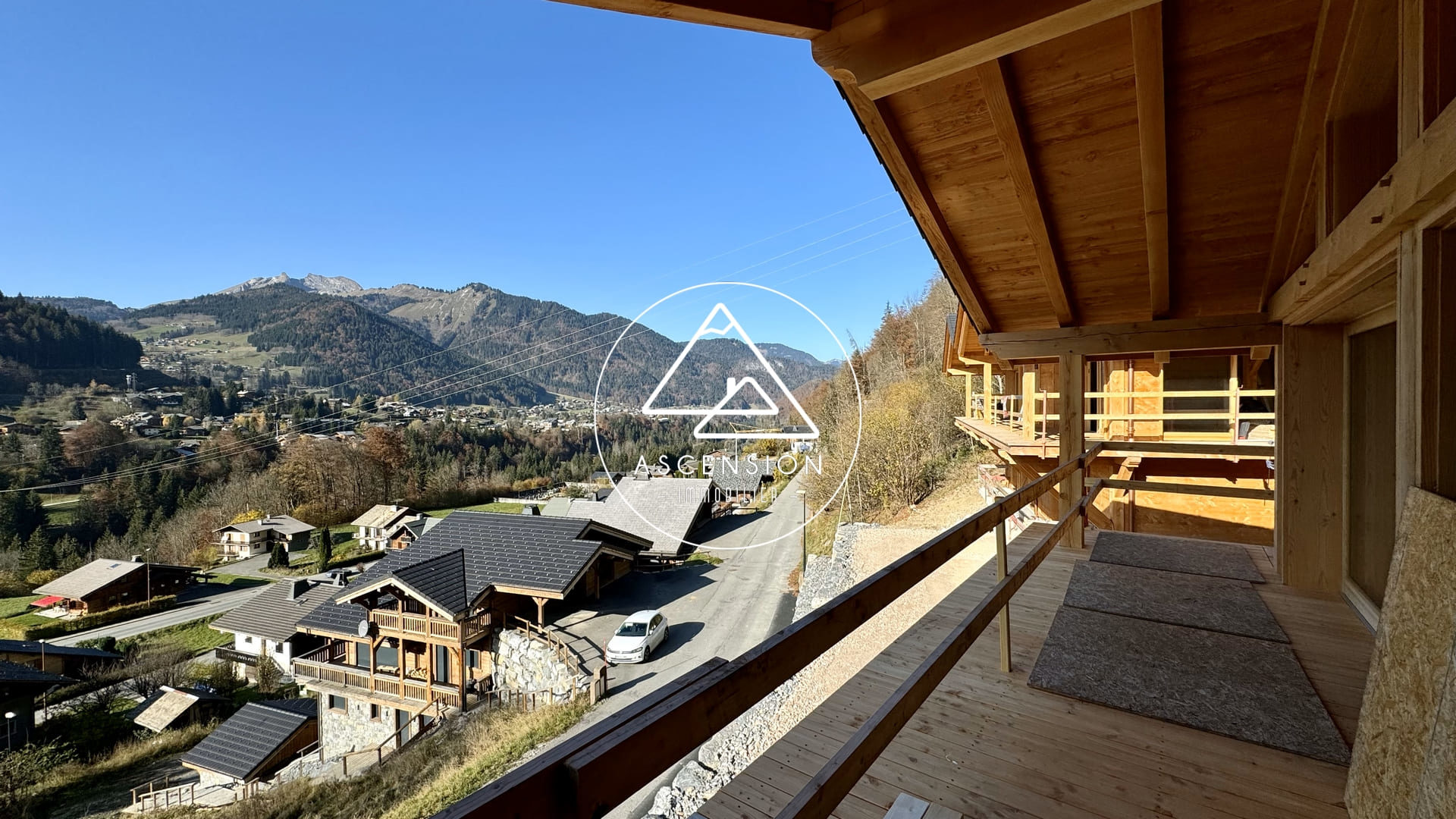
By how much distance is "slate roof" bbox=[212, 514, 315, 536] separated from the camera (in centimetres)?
3388

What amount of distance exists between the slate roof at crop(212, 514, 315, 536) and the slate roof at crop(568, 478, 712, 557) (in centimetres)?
2298

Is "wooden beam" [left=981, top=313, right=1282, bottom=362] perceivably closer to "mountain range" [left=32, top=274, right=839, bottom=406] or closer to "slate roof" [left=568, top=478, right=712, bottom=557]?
"slate roof" [left=568, top=478, right=712, bottom=557]

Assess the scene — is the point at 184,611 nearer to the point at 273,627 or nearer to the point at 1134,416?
the point at 273,627

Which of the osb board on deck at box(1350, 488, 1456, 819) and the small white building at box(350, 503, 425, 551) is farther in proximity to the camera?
the small white building at box(350, 503, 425, 551)

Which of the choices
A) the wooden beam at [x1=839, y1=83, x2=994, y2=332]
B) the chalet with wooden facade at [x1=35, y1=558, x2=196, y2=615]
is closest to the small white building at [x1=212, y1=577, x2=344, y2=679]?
the chalet with wooden facade at [x1=35, y1=558, x2=196, y2=615]

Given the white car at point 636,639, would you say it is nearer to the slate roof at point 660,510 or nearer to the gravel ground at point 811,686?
the gravel ground at point 811,686

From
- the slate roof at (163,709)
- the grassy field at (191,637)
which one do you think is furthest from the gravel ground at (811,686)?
the grassy field at (191,637)

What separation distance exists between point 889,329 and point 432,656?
24173 millimetres

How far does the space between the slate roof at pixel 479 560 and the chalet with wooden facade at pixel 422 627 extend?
0.03 metres

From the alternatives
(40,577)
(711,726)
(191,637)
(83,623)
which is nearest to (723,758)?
(711,726)

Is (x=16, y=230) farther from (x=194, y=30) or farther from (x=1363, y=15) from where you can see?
(x=1363, y=15)

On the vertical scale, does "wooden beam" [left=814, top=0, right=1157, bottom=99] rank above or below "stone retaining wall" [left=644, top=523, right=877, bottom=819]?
above

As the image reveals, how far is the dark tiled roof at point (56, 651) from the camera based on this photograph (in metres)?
17.2

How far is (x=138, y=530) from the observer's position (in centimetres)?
3516
